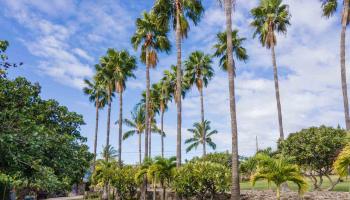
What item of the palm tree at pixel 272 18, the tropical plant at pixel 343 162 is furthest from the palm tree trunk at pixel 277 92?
the tropical plant at pixel 343 162

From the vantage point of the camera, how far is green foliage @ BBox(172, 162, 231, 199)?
2906 cm

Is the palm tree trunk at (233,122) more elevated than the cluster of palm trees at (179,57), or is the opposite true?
the cluster of palm trees at (179,57)

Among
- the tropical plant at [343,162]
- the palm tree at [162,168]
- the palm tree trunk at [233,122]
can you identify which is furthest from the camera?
the palm tree at [162,168]

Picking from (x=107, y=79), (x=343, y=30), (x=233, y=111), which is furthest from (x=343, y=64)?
(x=107, y=79)

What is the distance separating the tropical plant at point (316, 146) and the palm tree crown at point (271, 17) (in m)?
11.6

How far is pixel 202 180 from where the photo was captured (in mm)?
29234

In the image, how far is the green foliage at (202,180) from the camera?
29.1 metres

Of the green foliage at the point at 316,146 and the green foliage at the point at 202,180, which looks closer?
the green foliage at the point at 202,180

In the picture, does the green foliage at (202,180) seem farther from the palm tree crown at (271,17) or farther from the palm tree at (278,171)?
the palm tree crown at (271,17)

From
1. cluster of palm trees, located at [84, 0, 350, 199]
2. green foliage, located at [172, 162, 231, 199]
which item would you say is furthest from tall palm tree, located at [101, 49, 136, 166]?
green foliage, located at [172, 162, 231, 199]

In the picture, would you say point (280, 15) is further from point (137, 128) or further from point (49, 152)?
point (137, 128)

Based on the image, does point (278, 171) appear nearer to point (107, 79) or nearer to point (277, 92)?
point (277, 92)

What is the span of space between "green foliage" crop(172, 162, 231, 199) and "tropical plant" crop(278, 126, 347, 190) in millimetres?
5505

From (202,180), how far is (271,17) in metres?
18.6
